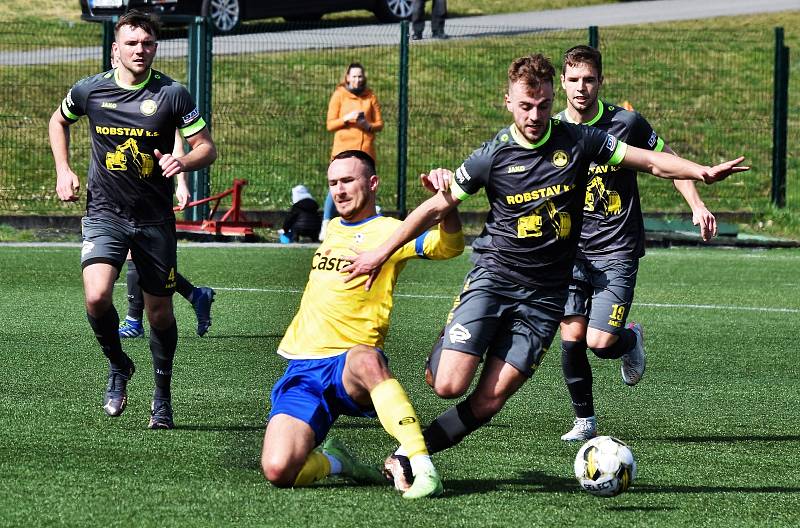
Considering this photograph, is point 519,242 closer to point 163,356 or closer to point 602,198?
point 602,198

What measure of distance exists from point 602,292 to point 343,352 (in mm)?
2113

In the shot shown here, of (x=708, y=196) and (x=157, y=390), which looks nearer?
(x=157, y=390)

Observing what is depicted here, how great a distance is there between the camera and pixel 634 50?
22906mm

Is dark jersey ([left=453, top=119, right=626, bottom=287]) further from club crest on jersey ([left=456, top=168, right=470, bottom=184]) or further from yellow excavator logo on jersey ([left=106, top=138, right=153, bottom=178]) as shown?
yellow excavator logo on jersey ([left=106, top=138, right=153, bottom=178])

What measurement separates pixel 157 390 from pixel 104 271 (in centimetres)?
68

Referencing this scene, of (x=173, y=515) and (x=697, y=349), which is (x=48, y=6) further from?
(x=173, y=515)

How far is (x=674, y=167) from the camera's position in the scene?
6277 mm

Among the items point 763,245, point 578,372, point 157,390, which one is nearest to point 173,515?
point 157,390

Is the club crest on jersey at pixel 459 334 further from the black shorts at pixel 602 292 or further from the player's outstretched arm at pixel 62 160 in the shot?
the player's outstretched arm at pixel 62 160

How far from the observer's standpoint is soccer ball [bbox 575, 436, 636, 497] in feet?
19.0

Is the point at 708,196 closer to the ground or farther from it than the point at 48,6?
closer to the ground

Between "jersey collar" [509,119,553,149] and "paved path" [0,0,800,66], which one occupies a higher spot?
"paved path" [0,0,800,66]

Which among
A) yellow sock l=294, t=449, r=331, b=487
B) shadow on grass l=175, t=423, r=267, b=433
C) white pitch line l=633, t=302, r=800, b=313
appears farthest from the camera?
white pitch line l=633, t=302, r=800, b=313

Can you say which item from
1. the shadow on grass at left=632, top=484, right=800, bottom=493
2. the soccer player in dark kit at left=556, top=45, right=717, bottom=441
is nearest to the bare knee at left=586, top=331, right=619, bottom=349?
the soccer player in dark kit at left=556, top=45, right=717, bottom=441
